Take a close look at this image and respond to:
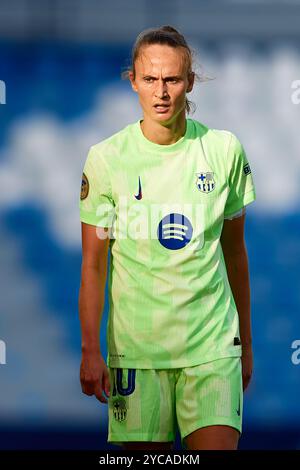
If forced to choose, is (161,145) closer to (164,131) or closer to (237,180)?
(164,131)

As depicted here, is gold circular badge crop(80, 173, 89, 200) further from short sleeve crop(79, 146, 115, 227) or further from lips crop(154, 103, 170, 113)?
lips crop(154, 103, 170, 113)

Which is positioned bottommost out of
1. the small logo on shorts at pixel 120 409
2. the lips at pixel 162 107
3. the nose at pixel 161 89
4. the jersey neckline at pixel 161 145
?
the small logo on shorts at pixel 120 409

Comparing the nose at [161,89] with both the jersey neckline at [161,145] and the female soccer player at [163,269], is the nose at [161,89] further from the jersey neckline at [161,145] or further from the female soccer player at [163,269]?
the jersey neckline at [161,145]

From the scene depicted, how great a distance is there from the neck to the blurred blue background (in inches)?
81.1

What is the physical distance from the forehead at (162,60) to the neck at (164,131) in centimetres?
16

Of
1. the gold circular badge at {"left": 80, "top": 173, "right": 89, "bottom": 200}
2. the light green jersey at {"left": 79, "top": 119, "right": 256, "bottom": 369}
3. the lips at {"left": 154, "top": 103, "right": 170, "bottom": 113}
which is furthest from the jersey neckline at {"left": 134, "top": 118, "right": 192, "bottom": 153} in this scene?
the gold circular badge at {"left": 80, "top": 173, "right": 89, "bottom": 200}

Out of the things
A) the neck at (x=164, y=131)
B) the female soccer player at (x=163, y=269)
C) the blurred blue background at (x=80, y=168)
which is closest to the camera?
the female soccer player at (x=163, y=269)

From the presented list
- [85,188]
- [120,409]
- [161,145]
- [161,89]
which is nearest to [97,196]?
[85,188]

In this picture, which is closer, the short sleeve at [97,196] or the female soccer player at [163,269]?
the female soccer player at [163,269]

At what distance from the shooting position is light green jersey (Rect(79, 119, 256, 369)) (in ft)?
11.9

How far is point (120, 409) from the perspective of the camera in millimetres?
3715

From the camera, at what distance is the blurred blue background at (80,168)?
5.82m

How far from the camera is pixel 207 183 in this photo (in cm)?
371

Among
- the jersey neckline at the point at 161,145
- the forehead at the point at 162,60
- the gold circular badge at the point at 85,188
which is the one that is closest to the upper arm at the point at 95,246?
the gold circular badge at the point at 85,188
